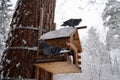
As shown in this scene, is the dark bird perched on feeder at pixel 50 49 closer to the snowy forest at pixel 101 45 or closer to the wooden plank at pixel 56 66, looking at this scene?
the wooden plank at pixel 56 66

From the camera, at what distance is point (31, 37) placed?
12.3ft

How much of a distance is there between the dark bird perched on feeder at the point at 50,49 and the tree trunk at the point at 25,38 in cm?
14

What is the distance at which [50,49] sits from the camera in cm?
355

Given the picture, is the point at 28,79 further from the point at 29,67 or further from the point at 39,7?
the point at 39,7

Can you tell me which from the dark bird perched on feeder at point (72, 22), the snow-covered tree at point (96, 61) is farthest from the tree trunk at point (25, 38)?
the snow-covered tree at point (96, 61)

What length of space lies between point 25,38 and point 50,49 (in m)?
0.43

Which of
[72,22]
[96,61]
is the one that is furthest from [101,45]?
[72,22]

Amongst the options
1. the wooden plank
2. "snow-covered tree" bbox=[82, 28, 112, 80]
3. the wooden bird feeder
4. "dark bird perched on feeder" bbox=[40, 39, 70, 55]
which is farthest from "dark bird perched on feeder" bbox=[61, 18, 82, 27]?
"snow-covered tree" bbox=[82, 28, 112, 80]

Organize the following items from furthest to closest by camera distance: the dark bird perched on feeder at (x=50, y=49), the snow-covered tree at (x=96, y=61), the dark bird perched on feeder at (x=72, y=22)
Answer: the snow-covered tree at (x=96, y=61) → the dark bird perched on feeder at (x=72, y=22) → the dark bird perched on feeder at (x=50, y=49)

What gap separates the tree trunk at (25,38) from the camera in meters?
3.52

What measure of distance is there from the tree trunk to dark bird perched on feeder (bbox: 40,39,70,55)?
0.14m

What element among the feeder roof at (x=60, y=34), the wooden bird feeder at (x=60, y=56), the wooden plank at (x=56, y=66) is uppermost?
the feeder roof at (x=60, y=34)

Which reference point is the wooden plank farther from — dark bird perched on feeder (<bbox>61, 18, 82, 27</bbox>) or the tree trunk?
dark bird perched on feeder (<bbox>61, 18, 82, 27</bbox>)

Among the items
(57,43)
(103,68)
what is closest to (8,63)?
(57,43)
